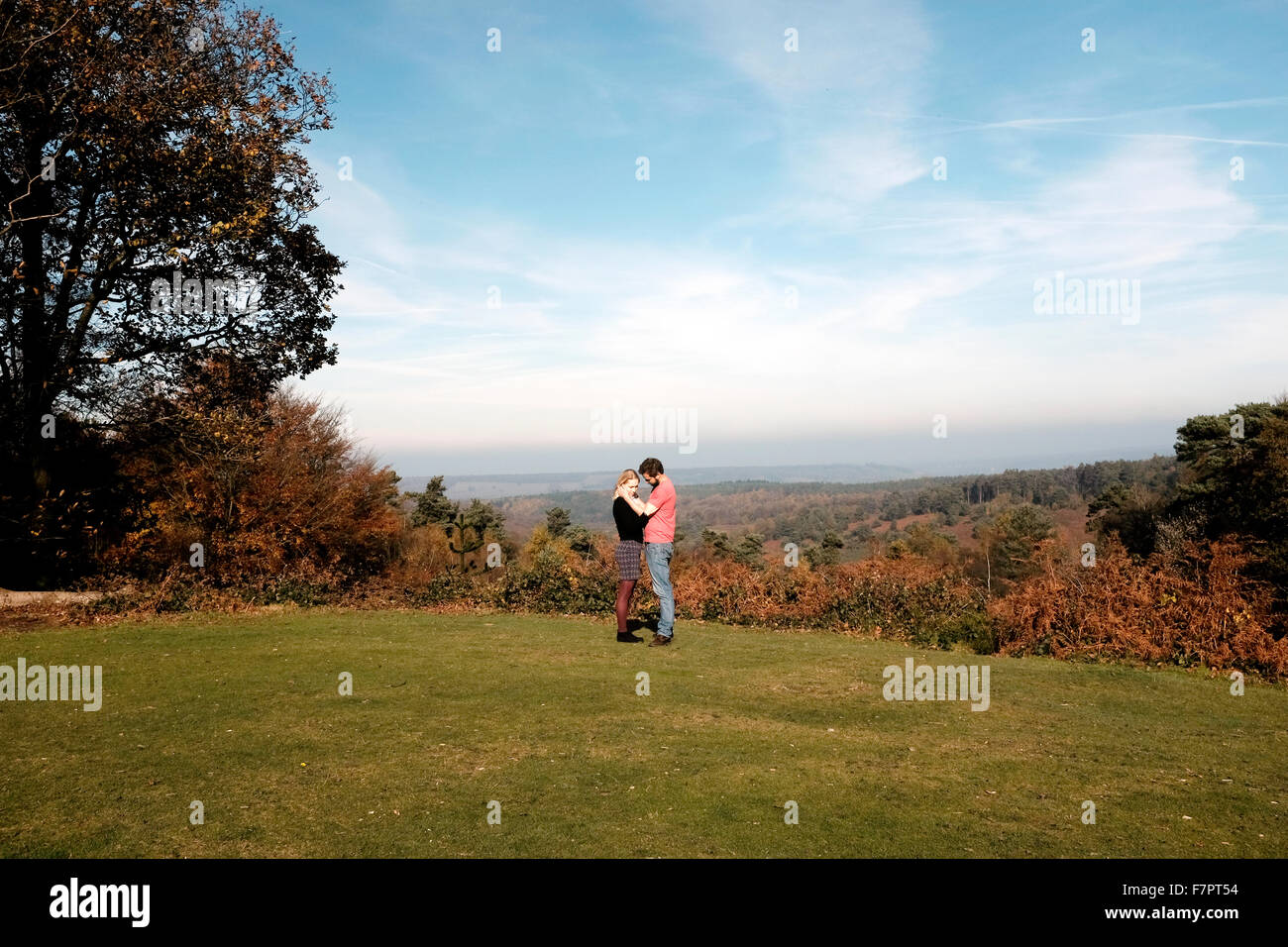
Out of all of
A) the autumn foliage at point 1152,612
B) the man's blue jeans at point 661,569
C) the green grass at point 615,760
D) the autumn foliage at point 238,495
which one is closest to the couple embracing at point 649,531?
the man's blue jeans at point 661,569

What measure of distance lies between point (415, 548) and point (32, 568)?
1652 centimetres

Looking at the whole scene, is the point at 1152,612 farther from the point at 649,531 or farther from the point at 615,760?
the point at 615,760

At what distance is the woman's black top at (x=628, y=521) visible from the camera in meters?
9.76

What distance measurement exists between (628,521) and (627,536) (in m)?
0.19

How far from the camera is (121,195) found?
12.1 meters

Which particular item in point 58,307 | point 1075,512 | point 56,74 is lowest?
point 1075,512

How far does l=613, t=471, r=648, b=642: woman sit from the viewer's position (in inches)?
385

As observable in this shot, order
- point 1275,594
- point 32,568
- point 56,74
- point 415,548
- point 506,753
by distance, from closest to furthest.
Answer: point 506,753 → point 1275,594 → point 56,74 → point 32,568 → point 415,548

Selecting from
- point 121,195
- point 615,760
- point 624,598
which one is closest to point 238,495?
point 121,195

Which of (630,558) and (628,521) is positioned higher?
(628,521)

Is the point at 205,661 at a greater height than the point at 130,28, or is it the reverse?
the point at 130,28
